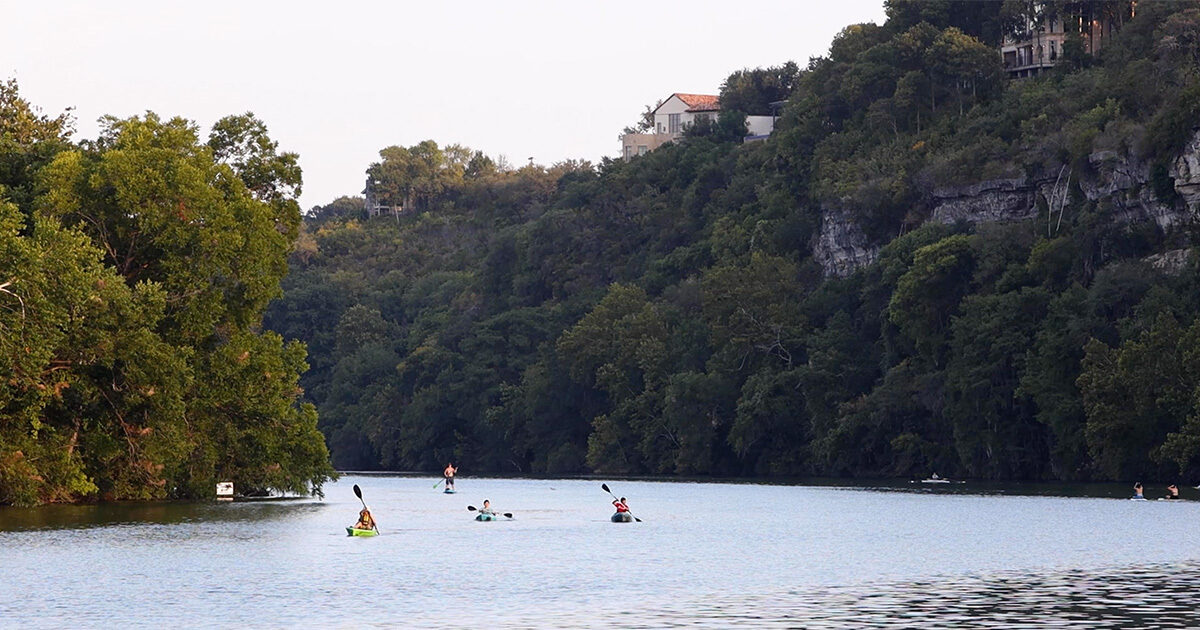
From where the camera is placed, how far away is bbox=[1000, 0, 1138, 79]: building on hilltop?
144 meters

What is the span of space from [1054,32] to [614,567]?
354 ft

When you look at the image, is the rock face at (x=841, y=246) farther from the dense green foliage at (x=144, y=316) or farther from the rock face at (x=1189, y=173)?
the dense green foliage at (x=144, y=316)

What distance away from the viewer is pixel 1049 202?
407 feet

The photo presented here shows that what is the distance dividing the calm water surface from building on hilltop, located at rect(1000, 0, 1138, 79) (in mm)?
68511

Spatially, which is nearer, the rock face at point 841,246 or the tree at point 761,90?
the rock face at point 841,246

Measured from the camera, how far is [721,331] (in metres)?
137

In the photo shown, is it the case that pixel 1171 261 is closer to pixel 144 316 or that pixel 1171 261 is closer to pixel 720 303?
pixel 720 303

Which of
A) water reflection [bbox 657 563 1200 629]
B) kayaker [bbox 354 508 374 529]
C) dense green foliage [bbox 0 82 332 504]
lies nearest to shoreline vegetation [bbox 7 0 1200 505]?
dense green foliage [bbox 0 82 332 504]

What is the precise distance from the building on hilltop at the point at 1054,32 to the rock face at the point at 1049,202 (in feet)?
66.0

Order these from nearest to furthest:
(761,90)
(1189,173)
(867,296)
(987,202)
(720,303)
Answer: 1. (1189,173)
2. (987,202)
3. (867,296)
4. (720,303)
5. (761,90)

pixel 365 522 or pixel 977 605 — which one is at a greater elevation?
pixel 365 522

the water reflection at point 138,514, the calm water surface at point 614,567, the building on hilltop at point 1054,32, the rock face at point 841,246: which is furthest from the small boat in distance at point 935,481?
the water reflection at point 138,514

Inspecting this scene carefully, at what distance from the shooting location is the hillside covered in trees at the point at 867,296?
10838cm

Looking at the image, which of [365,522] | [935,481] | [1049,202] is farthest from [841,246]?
[365,522]
